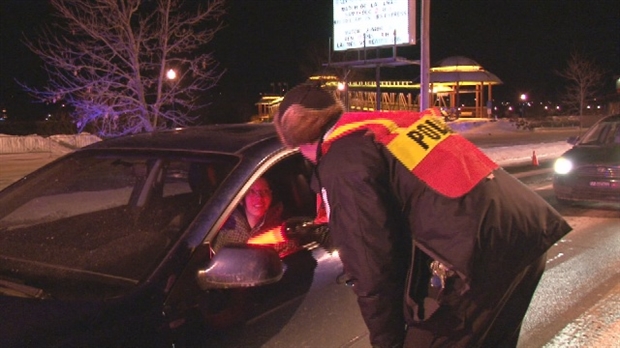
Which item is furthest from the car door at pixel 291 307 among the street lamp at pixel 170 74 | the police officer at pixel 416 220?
the street lamp at pixel 170 74

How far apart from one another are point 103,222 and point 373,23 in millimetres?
21490

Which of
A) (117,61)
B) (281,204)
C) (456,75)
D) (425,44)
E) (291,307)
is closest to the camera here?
(291,307)

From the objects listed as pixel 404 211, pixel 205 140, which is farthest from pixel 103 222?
pixel 404 211

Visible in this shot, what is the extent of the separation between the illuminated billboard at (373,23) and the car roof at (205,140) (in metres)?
20.1

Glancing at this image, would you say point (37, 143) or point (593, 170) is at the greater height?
point (593, 170)

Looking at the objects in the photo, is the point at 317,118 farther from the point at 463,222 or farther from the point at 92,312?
the point at 92,312

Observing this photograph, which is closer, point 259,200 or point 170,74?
point 259,200

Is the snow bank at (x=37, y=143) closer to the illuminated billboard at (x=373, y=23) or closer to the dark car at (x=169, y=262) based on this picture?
the illuminated billboard at (x=373, y=23)

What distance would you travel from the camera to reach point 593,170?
357 inches

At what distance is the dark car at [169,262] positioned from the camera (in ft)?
6.56

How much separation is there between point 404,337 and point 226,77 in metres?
62.5

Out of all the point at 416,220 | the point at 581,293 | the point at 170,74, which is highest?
the point at 170,74

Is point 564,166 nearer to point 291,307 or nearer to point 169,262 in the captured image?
point 291,307

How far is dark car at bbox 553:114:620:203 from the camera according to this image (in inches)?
350
